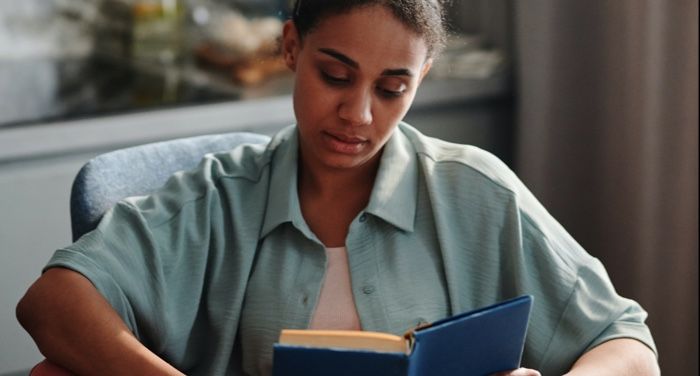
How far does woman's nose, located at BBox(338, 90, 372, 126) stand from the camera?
141cm

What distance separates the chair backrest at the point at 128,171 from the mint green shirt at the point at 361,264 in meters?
0.15

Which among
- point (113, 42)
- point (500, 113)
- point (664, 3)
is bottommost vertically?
Result: point (500, 113)

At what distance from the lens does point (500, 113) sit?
3098 millimetres

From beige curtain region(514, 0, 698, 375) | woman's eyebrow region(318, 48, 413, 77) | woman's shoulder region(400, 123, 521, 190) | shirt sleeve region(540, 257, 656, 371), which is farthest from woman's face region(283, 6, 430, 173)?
beige curtain region(514, 0, 698, 375)

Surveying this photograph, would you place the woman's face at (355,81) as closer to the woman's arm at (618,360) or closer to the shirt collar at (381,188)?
the shirt collar at (381,188)

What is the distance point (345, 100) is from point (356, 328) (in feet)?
1.00

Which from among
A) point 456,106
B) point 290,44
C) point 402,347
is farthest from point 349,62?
point 456,106

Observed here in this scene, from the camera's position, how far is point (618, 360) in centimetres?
138

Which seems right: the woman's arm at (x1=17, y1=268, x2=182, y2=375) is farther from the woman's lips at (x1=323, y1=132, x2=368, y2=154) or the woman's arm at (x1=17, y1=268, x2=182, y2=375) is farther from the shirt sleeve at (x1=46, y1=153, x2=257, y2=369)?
the woman's lips at (x1=323, y1=132, x2=368, y2=154)

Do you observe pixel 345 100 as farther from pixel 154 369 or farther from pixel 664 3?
pixel 664 3

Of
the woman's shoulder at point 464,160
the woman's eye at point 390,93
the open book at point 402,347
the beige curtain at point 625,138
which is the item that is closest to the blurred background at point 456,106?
the beige curtain at point 625,138

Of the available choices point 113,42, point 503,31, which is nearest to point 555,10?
point 503,31

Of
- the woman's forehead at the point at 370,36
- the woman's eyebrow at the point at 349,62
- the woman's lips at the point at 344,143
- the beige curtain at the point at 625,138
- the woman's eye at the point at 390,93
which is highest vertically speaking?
the woman's forehead at the point at 370,36

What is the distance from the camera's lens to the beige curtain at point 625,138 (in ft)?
7.91
